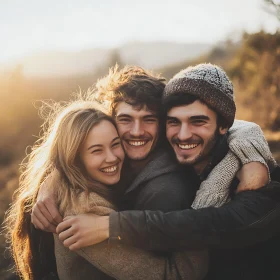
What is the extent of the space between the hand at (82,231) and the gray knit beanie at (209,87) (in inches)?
44.8

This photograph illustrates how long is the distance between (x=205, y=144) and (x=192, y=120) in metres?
0.22

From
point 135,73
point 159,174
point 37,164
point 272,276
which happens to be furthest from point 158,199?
point 135,73

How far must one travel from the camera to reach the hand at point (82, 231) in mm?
Answer: 1928

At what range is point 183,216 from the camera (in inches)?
77.7

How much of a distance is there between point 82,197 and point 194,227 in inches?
29.9

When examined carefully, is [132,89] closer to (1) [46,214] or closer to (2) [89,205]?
(2) [89,205]

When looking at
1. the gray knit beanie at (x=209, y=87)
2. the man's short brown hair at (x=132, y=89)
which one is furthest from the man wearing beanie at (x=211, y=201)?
the man's short brown hair at (x=132, y=89)

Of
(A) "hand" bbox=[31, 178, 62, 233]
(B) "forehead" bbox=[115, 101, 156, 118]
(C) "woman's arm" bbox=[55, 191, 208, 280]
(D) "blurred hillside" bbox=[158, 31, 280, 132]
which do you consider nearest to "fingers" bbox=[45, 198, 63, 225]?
(A) "hand" bbox=[31, 178, 62, 233]

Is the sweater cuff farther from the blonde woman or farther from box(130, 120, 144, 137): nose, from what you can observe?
box(130, 120, 144, 137): nose

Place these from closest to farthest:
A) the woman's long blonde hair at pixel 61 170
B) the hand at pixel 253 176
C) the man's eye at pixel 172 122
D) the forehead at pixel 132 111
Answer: the hand at pixel 253 176 → the woman's long blonde hair at pixel 61 170 → the man's eye at pixel 172 122 → the forehead at pixel 132 111

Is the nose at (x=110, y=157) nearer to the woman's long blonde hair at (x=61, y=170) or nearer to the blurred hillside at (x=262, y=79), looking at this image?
the woman's long blonde hair at (x=61, y=170)

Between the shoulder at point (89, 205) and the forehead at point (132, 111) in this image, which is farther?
the forehead at point (132, 111)

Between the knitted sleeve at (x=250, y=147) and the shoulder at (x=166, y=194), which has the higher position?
the knitted sleeve at (x=250, y=147)

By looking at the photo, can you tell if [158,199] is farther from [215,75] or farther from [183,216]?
[215,75]
